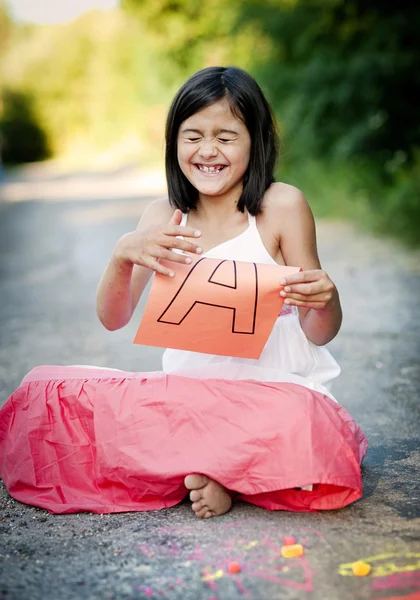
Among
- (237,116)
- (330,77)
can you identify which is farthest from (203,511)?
(330,77)

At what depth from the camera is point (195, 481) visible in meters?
2.11

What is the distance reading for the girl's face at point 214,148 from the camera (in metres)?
2.43

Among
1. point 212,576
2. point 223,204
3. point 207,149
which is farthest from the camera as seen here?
point 223,204

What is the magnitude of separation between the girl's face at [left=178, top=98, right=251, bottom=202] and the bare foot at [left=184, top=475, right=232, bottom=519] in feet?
2.99

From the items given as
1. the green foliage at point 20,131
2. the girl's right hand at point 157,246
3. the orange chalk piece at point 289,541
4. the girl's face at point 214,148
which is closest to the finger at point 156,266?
the girl's right hand at point 157,246

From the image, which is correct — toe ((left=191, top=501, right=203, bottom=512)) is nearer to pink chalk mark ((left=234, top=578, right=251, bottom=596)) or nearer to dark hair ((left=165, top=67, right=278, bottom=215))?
pink chalk mark ((left=234, top=578, right=251, bottom=596))

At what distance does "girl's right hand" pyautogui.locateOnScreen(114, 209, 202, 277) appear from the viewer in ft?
7.07

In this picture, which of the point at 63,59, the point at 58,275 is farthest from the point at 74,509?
the point at 63,59

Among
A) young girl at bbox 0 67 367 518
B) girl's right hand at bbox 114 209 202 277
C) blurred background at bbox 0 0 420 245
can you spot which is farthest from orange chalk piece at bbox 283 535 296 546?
blurred background at bbox 0 0 420 245

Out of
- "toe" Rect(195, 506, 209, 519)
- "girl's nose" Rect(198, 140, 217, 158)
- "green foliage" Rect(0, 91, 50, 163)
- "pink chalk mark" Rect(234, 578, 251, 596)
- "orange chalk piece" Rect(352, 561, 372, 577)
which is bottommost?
"pink chalk mark" Rect(234, 578, 251, 596)

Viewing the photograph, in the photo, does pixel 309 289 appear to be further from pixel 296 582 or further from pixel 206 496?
pixel 296 582

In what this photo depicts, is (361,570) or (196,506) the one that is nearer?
(361,570)

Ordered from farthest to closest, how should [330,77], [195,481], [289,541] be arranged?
[330,77]
[195,481]
[289,541]

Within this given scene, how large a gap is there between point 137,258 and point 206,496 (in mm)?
690
